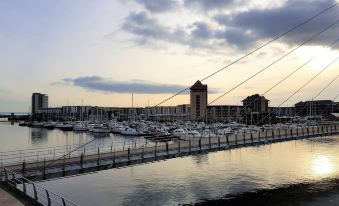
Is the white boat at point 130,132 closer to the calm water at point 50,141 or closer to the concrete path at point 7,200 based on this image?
the calm water at point 50,141

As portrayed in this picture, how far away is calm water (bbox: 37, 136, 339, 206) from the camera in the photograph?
38906 millimetres

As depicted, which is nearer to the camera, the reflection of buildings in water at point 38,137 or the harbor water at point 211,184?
the harbor water at point 211,184

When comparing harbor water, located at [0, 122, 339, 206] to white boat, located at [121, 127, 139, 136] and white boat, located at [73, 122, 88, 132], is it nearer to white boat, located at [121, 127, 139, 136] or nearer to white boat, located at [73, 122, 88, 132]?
white boat, located at [121, 127, 139, 136]

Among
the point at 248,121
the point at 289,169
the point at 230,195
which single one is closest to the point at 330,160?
the point at 289,169

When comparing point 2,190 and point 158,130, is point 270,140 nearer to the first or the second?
point 2,190

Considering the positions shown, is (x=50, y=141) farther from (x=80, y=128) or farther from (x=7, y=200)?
(x=7, y=200)

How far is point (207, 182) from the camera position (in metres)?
46.2

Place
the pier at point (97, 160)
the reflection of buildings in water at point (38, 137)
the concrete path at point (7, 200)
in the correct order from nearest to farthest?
the concrete path at point (7, 200)
the pier at point (97, 160)
the reflection of buildings in water at point (38, 137)

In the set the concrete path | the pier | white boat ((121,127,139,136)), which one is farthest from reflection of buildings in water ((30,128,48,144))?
the concrete path

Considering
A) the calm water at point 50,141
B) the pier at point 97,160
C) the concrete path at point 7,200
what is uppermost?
the pier at point 97,160

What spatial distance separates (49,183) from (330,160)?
43.3 meters

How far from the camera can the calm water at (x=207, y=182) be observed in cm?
3891

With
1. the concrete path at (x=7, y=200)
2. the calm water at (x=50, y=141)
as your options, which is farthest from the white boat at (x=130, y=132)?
the concrete path at (x=7, y=200)

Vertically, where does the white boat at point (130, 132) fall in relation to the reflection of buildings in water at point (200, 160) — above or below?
above
